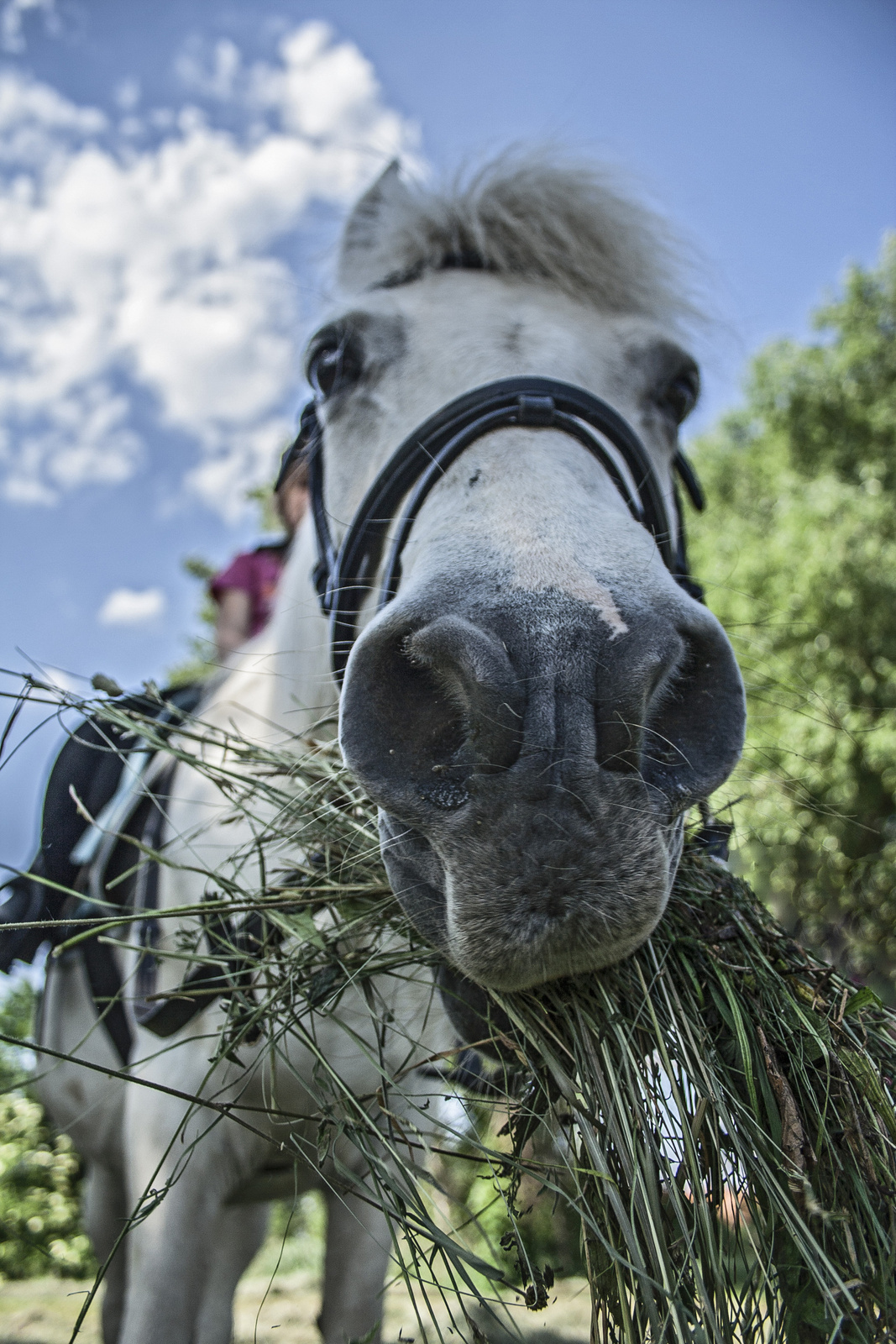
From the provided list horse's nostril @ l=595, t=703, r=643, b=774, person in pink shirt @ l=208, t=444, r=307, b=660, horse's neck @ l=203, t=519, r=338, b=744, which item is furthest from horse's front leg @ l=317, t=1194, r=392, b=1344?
person in pink shirt @ l=208, t=444, r=307, b=660

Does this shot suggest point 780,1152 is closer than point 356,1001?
Yes

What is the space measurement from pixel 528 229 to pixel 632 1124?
2259mm

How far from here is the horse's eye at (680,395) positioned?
215 centimetres

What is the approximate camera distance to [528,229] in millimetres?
2271

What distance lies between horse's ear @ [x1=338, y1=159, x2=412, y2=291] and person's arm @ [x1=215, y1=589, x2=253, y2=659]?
184 cm

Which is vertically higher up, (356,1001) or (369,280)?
(369,280)

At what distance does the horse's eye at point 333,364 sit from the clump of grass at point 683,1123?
4.24 ft

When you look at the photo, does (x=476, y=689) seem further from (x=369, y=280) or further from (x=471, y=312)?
(x=369, y=280)

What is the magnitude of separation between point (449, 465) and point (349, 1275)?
2.38 meters

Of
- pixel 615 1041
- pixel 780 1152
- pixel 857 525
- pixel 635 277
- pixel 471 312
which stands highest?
pixel 857 525

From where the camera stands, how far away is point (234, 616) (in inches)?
158

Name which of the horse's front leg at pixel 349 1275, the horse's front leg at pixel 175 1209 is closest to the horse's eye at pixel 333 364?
the horse's front leg at pixel 175 1209

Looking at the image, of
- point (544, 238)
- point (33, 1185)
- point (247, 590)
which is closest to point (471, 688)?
point (544, 238)

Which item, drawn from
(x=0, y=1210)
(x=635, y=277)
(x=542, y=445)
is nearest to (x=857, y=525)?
(x=635, y=277)
